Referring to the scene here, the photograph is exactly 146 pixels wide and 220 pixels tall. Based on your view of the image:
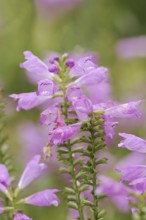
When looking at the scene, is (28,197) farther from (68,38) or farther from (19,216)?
(68,38)

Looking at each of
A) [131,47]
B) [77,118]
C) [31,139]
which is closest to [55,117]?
[77,118]

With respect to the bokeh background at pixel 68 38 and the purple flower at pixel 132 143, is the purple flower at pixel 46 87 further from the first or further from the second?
the bokeh background at pixel 68 38

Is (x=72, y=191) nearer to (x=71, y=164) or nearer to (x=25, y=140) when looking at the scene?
(x=71, y=164)

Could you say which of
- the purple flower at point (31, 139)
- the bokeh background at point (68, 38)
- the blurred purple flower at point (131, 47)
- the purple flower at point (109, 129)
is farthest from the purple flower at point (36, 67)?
the blurred purple flower at point (131, 47)

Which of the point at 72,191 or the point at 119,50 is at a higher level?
the point at 119,50

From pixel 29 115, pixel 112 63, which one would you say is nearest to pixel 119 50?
pixel 112 63
